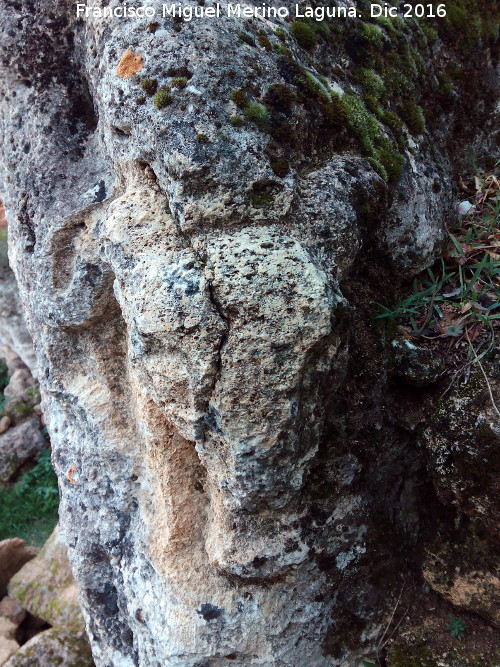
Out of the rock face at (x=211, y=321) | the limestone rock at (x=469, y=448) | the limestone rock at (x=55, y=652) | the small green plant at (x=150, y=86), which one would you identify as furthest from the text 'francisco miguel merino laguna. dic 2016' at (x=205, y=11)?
the limestone rock at (x=55, y=652)

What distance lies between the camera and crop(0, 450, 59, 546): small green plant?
5.39 meters

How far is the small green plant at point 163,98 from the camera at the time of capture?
1712mm

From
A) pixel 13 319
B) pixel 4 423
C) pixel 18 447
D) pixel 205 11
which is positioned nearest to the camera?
pixel 205 11

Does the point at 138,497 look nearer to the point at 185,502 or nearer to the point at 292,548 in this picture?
the point at 185,502

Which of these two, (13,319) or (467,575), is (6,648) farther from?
(13,319)

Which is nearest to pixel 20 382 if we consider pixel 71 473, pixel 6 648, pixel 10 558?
pixel 10 558

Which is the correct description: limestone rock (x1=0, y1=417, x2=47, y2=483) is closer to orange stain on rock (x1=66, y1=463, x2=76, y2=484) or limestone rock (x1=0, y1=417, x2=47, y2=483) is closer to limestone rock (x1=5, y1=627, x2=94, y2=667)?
limestone rock (x1=5, y1=627, x2=94, y2=667)

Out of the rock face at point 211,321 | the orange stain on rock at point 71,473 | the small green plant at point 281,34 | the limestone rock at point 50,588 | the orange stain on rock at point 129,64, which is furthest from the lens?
the limestone rock at point 50,588

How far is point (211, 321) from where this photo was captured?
1621 millimetres

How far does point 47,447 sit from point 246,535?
500cm

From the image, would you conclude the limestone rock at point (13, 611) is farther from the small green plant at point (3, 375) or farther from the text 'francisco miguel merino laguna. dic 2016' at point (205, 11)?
the small green plant at point (3, 375)

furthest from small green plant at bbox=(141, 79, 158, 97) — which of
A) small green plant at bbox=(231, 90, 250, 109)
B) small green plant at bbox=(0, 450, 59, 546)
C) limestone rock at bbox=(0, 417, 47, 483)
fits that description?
limestone rock at bbox=(0, 417, 47, 483)

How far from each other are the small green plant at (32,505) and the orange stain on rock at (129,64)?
4.61m

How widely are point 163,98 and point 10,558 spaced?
3823 millimetres
